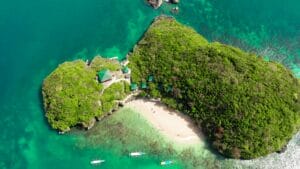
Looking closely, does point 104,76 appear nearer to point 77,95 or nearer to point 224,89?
point 77,95

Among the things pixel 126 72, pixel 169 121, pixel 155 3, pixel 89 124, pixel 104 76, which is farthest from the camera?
pixel 155 3

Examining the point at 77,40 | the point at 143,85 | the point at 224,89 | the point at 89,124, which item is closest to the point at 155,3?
the point at 77,40

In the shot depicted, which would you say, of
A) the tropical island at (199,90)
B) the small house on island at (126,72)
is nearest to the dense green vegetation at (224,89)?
the tropical island at (199,90)

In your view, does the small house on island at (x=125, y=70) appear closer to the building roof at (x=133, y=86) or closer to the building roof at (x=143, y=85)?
the building roof at (x=133, y=86)

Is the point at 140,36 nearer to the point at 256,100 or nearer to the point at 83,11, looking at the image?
the point at 83,11

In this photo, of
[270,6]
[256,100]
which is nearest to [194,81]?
[256,100]

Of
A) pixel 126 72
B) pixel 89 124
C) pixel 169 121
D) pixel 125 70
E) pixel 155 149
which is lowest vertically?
pixel 155 149

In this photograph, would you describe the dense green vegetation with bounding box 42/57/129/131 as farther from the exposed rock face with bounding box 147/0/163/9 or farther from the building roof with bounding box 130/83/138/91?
the exposed rock face with bounding box 147/0/163/9

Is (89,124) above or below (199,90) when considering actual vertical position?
below
